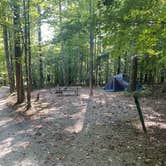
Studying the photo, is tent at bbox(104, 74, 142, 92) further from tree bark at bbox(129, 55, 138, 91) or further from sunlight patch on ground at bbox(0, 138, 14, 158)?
sunlight patch on ground at bbox(0, 138, 14, 158)

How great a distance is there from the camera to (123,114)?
963cm

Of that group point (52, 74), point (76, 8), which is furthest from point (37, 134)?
point (52, 74)

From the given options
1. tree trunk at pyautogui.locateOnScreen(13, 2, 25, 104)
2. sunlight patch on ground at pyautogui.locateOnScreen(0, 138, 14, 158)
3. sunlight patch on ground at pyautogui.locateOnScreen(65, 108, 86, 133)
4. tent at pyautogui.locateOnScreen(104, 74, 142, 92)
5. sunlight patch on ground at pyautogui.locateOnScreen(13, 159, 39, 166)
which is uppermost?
tree trunk at pyautogui.locateOnScreen(13, 2, 25, 104)

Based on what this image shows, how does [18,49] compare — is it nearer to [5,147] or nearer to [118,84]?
[5,147]

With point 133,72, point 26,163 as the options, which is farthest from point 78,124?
point 133,72

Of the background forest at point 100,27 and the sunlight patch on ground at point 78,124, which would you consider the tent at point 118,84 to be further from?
the sunlight patch on ground at point 78,124

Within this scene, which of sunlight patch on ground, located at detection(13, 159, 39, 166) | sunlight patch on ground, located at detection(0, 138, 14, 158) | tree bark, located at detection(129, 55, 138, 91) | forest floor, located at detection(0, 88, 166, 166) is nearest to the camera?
sunlight patch on ground, located at detection(13, 159, 39, 166)

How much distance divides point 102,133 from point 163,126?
2.26 metres

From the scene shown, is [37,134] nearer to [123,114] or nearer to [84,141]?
[84,141]

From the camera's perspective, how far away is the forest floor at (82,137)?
5434 mm

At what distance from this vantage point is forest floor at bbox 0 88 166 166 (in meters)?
5.43

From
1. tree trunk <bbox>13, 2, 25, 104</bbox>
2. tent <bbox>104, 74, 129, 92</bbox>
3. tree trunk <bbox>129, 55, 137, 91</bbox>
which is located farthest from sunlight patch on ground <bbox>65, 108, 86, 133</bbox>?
tent <bbox>104, 74, 129, 92</bbox>

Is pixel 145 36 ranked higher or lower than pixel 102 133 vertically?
higher

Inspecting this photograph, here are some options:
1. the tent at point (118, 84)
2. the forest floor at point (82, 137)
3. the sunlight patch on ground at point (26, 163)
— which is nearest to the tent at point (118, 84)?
the tent at point (118, 84)
